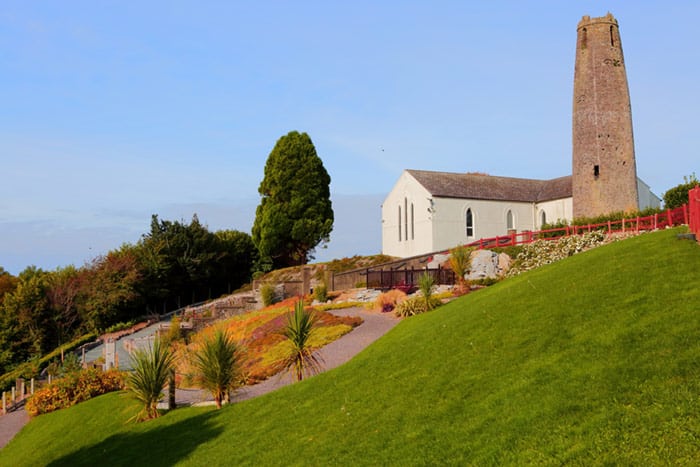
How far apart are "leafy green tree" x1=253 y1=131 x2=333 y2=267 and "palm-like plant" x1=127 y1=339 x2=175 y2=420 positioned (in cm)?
4179

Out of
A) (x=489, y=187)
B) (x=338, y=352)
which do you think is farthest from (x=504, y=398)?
(x=489, y=187)

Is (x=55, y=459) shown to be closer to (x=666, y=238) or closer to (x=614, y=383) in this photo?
(x=614, y=383)

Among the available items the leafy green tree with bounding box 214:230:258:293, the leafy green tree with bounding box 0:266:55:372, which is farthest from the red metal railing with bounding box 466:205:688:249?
the leafy green tree with bounding box 0:266:55:372

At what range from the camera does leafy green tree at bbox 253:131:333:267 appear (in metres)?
60.6

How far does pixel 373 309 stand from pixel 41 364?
20904 millimetres

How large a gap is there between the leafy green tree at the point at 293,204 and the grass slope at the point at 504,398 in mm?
41190

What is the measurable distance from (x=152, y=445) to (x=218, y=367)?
269 cm

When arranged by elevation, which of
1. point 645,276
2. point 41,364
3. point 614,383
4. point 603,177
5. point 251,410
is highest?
point 603,177

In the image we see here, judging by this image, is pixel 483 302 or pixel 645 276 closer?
pixel 645 276

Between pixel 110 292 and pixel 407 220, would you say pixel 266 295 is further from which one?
pixel 407 220

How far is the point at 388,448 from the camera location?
10.4 metres

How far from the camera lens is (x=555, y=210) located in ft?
181

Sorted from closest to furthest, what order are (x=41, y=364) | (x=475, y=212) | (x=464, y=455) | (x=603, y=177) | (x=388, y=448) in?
1. (x=464, y=455)
2. (x=388, y=448)
3. (x=41, y=364)
4. (x=603, y=177)
5. (x=475, y=212)

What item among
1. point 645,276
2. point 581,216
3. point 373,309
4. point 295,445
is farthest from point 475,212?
point 295,445
